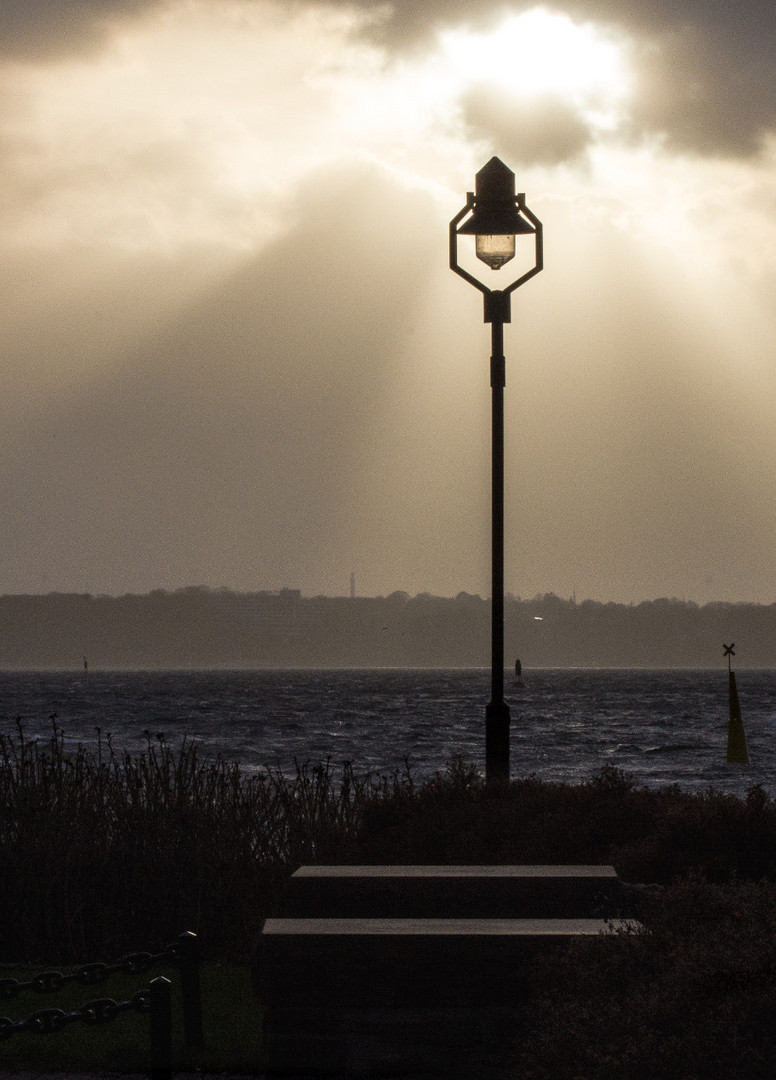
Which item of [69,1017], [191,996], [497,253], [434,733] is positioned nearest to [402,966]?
[69,1017]

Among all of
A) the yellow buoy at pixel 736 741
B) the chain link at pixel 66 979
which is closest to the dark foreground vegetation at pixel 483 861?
the chain link at pixel 66 979

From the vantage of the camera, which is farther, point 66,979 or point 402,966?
point 66,979

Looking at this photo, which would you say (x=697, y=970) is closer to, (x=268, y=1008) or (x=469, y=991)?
(x=469, y=991)

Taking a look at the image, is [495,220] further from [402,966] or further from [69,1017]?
[69,1017]

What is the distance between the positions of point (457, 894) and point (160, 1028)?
1793 millimetres

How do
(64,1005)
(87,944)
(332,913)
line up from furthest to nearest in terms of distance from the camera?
(87,944) < (64,1005) < (332,913)

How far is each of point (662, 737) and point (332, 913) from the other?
8008 centimetres

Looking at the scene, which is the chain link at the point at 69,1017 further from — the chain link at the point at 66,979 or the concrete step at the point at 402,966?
the concrete step at the point at 402,966

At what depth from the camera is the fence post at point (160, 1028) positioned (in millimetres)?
5555

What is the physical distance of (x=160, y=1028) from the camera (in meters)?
5.59

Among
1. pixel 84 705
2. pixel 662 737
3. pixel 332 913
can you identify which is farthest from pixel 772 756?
pixel 84 705

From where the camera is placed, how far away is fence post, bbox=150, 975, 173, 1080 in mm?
5555

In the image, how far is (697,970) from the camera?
17.5ft

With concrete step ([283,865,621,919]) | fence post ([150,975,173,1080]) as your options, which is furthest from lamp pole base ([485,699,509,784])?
fence post ([150,975,173,1080])
